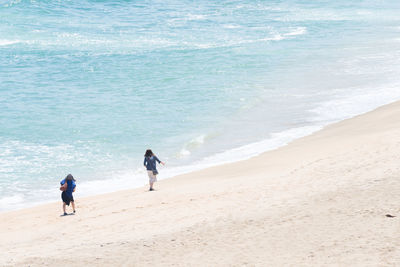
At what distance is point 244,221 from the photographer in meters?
13.3

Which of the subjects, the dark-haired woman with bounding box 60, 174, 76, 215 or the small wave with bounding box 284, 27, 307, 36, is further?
the small wave with bounding box 284, 27, 307, 36

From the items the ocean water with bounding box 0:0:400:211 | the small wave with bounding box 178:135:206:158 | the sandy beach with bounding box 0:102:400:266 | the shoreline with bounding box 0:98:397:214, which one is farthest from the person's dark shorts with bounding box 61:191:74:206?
the small wave with bounding box 178:135:206:158

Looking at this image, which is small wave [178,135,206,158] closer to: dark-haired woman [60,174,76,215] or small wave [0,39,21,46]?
dark-haired woman [60,174,76,215]

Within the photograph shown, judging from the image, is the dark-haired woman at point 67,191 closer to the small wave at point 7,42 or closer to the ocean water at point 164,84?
the ocean water at point 164,84

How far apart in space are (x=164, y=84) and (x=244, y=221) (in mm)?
19012

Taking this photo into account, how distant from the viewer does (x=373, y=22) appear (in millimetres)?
49719

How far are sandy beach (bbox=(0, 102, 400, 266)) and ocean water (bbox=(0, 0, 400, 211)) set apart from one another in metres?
3.28

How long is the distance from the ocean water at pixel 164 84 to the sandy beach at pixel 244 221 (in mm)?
3275

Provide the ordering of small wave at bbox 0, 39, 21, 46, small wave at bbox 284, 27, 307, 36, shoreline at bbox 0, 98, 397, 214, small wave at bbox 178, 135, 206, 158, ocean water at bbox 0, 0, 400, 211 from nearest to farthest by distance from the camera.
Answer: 1. shoreline at bbox 0, 98, 397, 214
2. ocean water at bbox 0, 0, 400, 211
3. small wave at bbox 178, 135, 206, 158
4. small wave at bbox 0, 39, 21, 46
5. small wave at bbox 284, 27, 307, 36

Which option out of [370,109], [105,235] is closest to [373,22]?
[370,109]

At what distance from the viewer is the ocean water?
71.5 ft

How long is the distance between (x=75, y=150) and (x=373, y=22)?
33038mm

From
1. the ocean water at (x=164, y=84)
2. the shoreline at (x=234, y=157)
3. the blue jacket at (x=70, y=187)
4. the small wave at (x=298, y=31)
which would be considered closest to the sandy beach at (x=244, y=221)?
the blue jacket at (x=70, y=187)

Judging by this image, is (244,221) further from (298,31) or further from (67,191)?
(298,31)
